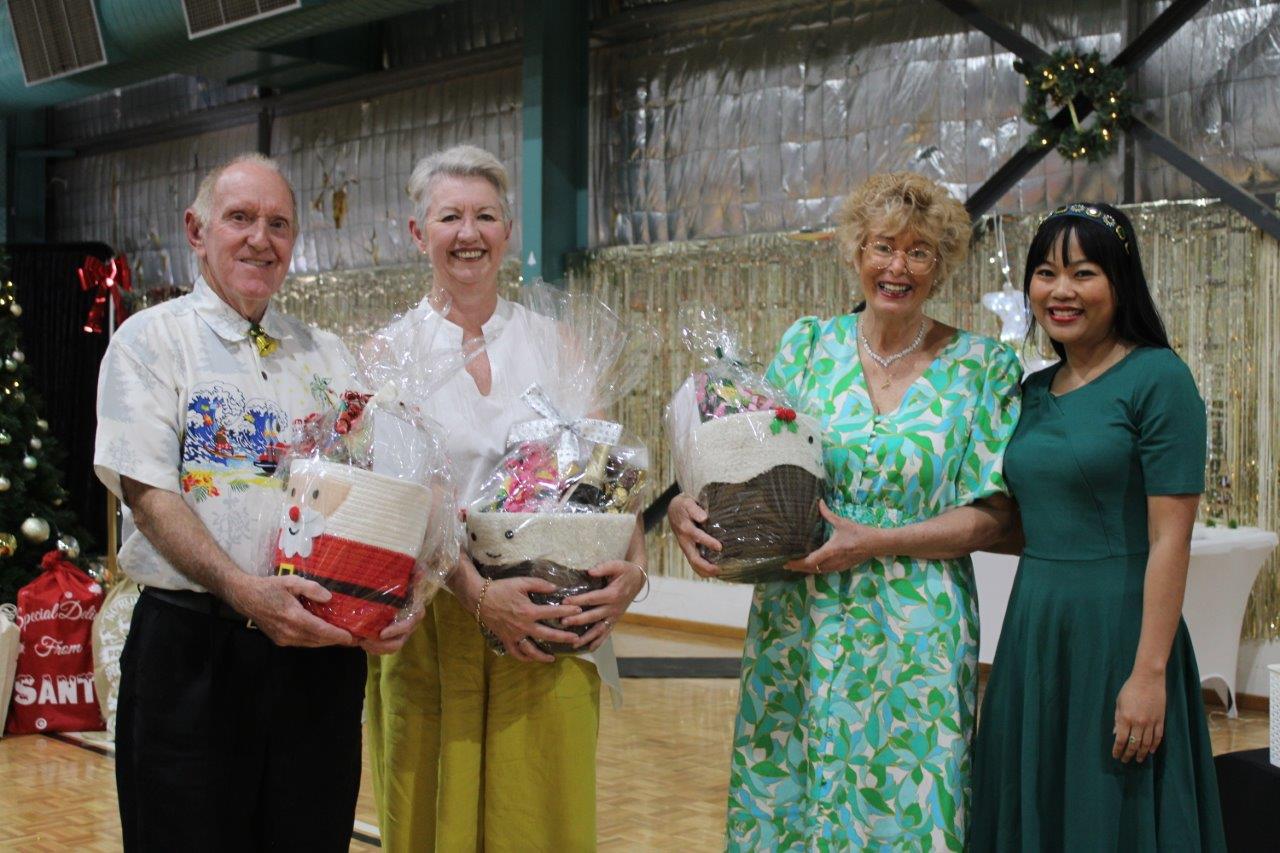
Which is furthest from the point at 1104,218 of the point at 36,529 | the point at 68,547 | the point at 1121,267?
the point at 36,529

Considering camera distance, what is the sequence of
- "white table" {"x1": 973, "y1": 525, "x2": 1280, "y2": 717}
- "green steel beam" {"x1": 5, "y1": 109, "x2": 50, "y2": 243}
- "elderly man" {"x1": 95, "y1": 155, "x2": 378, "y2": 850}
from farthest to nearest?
"green steel beam" {"x1": 5, "y1": 109, "x2": 50, "y2": 243}, "white table" {"x1": 973, "y1": 525, "x2": 1280, "y2": 717}, "elderly man" {"x1": 95, "y1": 155, "x2": 378, "y2": 850}

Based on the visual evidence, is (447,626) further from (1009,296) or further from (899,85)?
(899,85)

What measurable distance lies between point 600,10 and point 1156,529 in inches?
265

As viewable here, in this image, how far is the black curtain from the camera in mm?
8398

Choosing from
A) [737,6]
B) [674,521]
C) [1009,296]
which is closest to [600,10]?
[737,6]

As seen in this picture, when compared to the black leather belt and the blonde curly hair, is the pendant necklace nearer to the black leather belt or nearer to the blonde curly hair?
the blonde curly hair

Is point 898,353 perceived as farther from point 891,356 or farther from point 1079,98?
point 1079,98

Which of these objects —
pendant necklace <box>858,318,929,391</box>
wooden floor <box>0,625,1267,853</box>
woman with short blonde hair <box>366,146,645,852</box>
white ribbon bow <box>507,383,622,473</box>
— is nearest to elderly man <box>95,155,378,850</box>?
woman with short blonde hair <box>366,146,645,852</box>

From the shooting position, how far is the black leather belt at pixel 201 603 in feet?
6.81

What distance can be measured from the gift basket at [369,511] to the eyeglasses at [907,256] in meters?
0.83

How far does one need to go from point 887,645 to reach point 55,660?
4.18 meters

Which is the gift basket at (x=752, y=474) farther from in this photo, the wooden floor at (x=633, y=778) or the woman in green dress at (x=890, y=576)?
the wooden floor at (x=633, y=778)

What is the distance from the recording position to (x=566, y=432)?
2158 millimetres

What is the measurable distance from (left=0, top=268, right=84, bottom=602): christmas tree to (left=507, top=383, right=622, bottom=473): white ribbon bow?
4581mm
